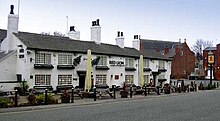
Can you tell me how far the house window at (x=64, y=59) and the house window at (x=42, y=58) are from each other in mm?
1289

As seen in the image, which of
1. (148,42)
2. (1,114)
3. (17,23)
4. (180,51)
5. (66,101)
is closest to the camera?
(1,114)

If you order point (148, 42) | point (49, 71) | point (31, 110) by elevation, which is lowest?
point (31, 110)

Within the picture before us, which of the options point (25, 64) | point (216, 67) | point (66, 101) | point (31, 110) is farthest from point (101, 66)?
point (216, 67)

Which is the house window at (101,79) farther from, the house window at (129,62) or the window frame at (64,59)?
the house window at (129,62)

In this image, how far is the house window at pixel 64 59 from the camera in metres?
28.5

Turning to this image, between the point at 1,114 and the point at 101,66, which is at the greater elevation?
the point at 101,66

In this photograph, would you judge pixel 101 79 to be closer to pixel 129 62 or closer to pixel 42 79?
pixel 129 62

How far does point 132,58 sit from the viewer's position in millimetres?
36125

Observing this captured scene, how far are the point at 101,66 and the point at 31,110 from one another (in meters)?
16.8

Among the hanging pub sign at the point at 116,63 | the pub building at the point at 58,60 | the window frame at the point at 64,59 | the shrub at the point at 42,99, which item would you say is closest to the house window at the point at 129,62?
the pub building at the point at 58,60

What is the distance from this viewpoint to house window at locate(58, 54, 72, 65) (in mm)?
28459

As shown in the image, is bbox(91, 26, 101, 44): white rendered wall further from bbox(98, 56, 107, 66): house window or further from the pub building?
bbox(98, 56, 107, 66): house window

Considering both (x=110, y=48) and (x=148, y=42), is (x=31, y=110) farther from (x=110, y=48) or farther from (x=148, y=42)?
(x=148, y=42)

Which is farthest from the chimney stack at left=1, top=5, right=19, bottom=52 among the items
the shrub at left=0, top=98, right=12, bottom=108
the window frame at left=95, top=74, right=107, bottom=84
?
the shrub at left=0, top=98, right=12, bottom=108
